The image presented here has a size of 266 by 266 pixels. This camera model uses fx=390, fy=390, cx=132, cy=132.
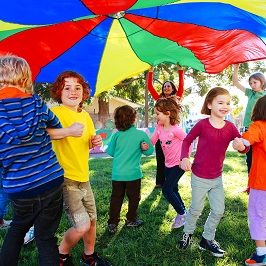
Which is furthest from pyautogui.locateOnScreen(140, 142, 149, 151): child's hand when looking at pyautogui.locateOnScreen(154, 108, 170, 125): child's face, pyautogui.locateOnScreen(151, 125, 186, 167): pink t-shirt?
pyautogui.locateOnScreen(154, 108, 170, 125): child's face

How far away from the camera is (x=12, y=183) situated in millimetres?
2365

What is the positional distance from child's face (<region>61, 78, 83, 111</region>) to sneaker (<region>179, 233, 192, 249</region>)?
1.50 meters

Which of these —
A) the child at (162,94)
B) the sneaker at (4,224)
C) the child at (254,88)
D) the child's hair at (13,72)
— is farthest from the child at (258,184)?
the sneaker at (4,224)

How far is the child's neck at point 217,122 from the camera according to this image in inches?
132

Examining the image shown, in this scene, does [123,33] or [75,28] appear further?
Result: [123,33]

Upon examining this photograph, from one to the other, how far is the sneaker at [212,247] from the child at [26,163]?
143 centimetres

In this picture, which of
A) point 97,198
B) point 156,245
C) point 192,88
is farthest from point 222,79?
point 156,245

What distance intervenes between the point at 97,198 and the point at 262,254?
2663 millimetres

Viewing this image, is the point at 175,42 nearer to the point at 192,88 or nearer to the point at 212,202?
the point at 212,202

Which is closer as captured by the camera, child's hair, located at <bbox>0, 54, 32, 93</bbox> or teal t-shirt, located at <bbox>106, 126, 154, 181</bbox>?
child's hair, located at <bbox>0, 54, 32, 93</bbox>

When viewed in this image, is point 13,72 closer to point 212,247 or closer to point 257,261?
point 212,247

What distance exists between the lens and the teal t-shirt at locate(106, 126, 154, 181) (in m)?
4.03

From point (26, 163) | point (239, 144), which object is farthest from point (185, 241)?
point (26, 163)

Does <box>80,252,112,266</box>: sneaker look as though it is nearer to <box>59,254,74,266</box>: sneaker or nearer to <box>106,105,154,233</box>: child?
<box>59,254,74,266</box>: sneaker
